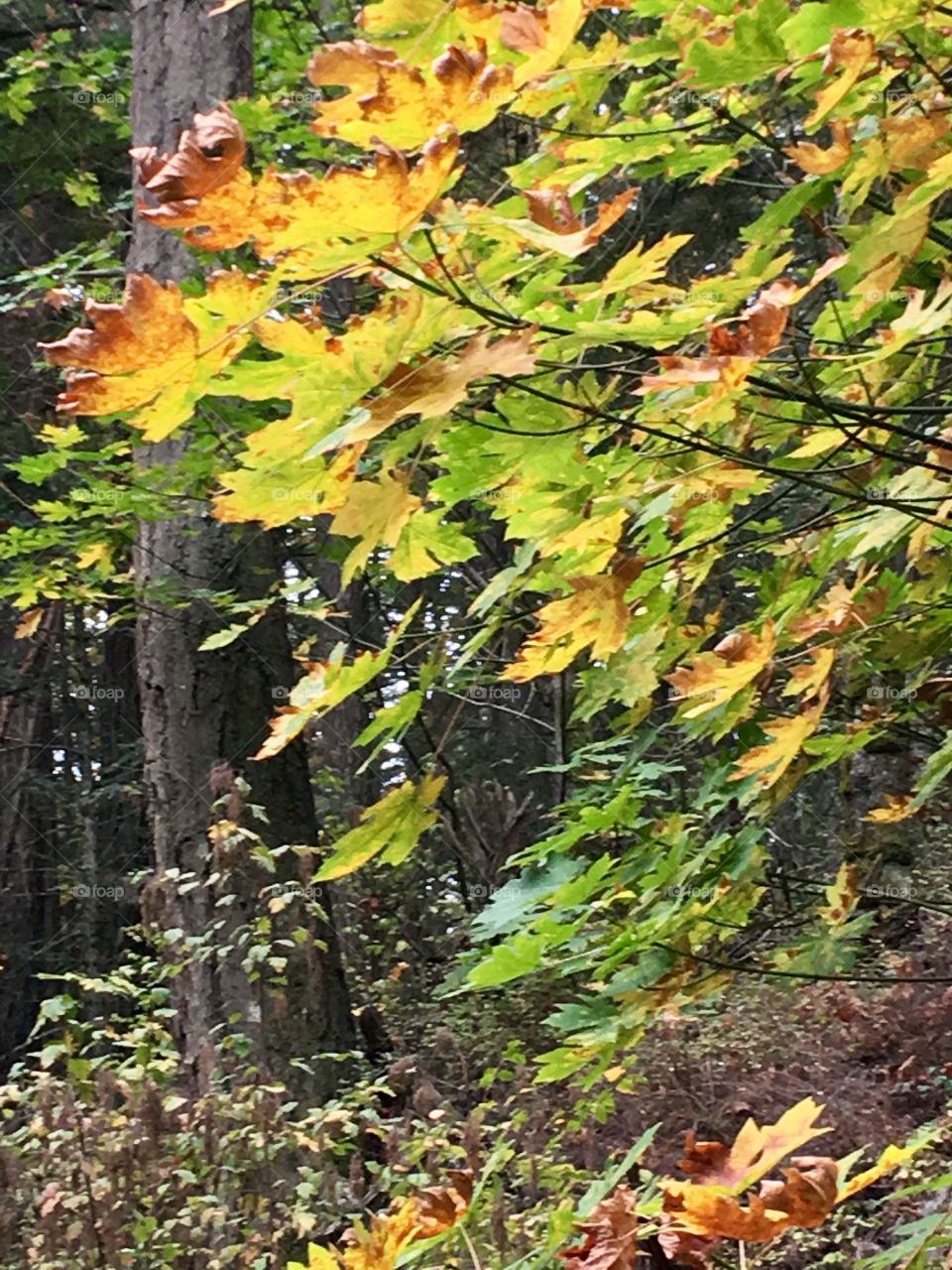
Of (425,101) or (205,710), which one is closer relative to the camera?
(425,101)

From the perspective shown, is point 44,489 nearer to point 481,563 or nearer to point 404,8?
point 481,563

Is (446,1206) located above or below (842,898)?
above

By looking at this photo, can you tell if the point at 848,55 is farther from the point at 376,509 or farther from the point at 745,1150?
the point at 745,1150

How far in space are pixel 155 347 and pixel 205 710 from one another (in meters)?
3.50

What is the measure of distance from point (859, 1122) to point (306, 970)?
2.08m

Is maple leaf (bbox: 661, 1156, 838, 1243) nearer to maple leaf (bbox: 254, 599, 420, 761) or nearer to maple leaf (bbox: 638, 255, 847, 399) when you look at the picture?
maple leaf (bbox: 254, 599, 420, 761)

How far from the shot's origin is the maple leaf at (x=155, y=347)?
775 mm

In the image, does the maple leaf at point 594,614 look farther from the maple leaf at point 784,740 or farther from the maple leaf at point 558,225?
the maple leaf at point 558,225

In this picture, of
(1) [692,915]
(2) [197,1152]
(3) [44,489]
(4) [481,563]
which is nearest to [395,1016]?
(4) [481,563]

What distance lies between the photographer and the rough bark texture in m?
3.92

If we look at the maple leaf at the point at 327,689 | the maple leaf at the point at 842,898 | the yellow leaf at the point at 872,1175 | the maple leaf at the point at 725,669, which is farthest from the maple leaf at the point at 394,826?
the maple leaf at the point at 842,898

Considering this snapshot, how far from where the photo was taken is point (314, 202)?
729mm

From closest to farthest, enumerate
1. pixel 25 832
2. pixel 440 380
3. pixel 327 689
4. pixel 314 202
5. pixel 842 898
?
pixel 314 202, pixel 440 380, pixel 327 689, pixel 842 898, pixel 25 832

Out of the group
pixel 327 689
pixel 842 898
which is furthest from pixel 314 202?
pixel 842 898
